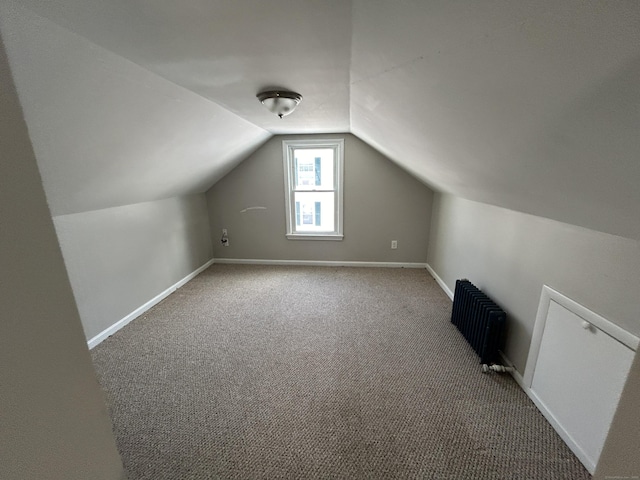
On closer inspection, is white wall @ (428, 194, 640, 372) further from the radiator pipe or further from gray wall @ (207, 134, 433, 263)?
gray wall @ (207, 134, 433, 263)

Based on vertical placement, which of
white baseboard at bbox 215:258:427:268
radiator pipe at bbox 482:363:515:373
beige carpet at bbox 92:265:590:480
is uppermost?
white baseboard at bbox 215:258:427:268

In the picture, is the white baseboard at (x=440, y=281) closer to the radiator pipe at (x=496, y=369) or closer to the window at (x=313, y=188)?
the radiator pipe at (x=496, y=369)

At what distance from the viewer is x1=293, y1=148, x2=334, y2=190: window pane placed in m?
3.84

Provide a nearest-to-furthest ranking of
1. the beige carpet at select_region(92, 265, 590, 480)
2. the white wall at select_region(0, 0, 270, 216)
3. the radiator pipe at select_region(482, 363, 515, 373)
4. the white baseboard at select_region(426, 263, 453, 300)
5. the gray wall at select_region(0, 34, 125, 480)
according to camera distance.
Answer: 1. the gray wall at select_region(0, 34, 125, 480)
2. the white wall at select_region(0, 0, 270, 216)
3. the beige carpet at select_region(92, 265, 590, 480)
4. the radiator pipe at select_region(482, 363, 515, 373)
5. the white baseboard at select_region(426, 263, 453, 300)

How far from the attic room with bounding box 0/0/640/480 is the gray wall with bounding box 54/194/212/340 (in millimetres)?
22

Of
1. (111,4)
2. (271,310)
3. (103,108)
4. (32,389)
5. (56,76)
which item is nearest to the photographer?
(32,389)

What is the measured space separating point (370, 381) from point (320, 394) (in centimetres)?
37

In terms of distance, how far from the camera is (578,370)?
134cm

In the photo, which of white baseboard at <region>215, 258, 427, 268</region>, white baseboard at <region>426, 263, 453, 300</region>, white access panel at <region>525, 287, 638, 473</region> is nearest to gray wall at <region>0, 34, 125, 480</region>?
white access panel at <region>525, 287, 638, 473</region>

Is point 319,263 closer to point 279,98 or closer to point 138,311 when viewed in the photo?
point 138,311

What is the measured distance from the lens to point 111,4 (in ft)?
2.74

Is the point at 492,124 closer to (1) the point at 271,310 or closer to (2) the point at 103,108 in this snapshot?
(2) the point at 103,108

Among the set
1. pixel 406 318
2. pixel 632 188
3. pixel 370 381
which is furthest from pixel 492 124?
pixel 406 318

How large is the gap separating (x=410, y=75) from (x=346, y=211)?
2857 mm
